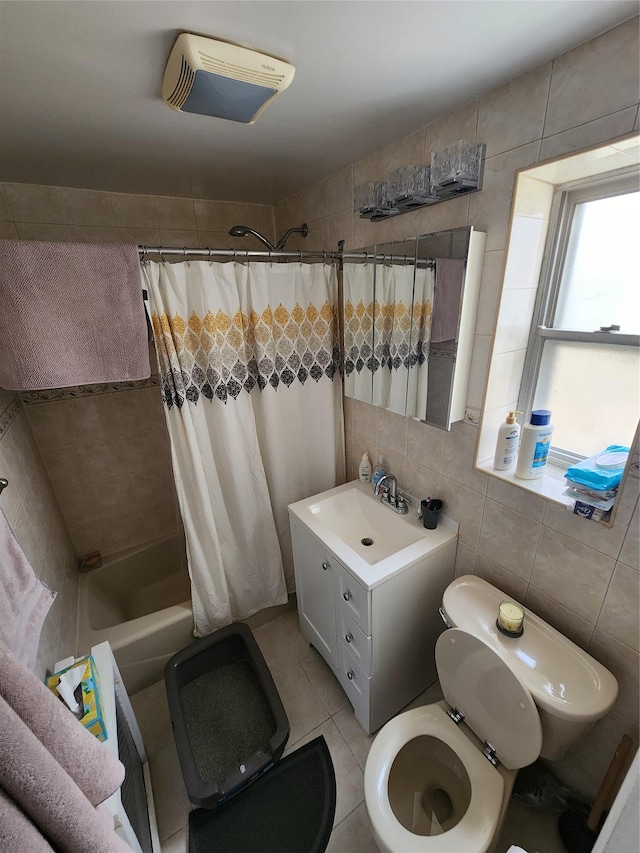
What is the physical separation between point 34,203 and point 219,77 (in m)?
1.41

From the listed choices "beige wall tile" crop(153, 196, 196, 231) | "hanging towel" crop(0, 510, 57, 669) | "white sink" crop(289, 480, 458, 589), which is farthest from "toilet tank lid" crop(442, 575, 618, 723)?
"beige wall tile" crop(153, 196, 196, 231)

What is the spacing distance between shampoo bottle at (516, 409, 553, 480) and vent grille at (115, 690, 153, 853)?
149 centimetres

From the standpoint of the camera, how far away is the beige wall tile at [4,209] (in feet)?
5.15

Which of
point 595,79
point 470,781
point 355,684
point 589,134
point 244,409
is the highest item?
point 595,79

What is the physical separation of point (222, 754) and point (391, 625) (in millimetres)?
898

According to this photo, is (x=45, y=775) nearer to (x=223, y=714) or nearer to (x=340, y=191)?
(x=223, y=714)

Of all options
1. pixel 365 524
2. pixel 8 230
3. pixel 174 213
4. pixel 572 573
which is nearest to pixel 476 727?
pixel 572 573

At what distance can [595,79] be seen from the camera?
0.79 m

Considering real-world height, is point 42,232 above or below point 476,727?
above

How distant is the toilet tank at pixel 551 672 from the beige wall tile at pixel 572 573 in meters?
0.10

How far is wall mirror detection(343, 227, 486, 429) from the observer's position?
1124 millimetres

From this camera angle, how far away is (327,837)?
119cm

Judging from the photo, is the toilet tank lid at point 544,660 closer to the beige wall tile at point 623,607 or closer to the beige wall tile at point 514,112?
the beige wall tile at point 623,607

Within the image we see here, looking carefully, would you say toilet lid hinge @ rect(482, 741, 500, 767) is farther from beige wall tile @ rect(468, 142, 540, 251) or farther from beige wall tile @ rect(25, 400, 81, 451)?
beige wall tile @ rect(25, 400, 81, 451)
